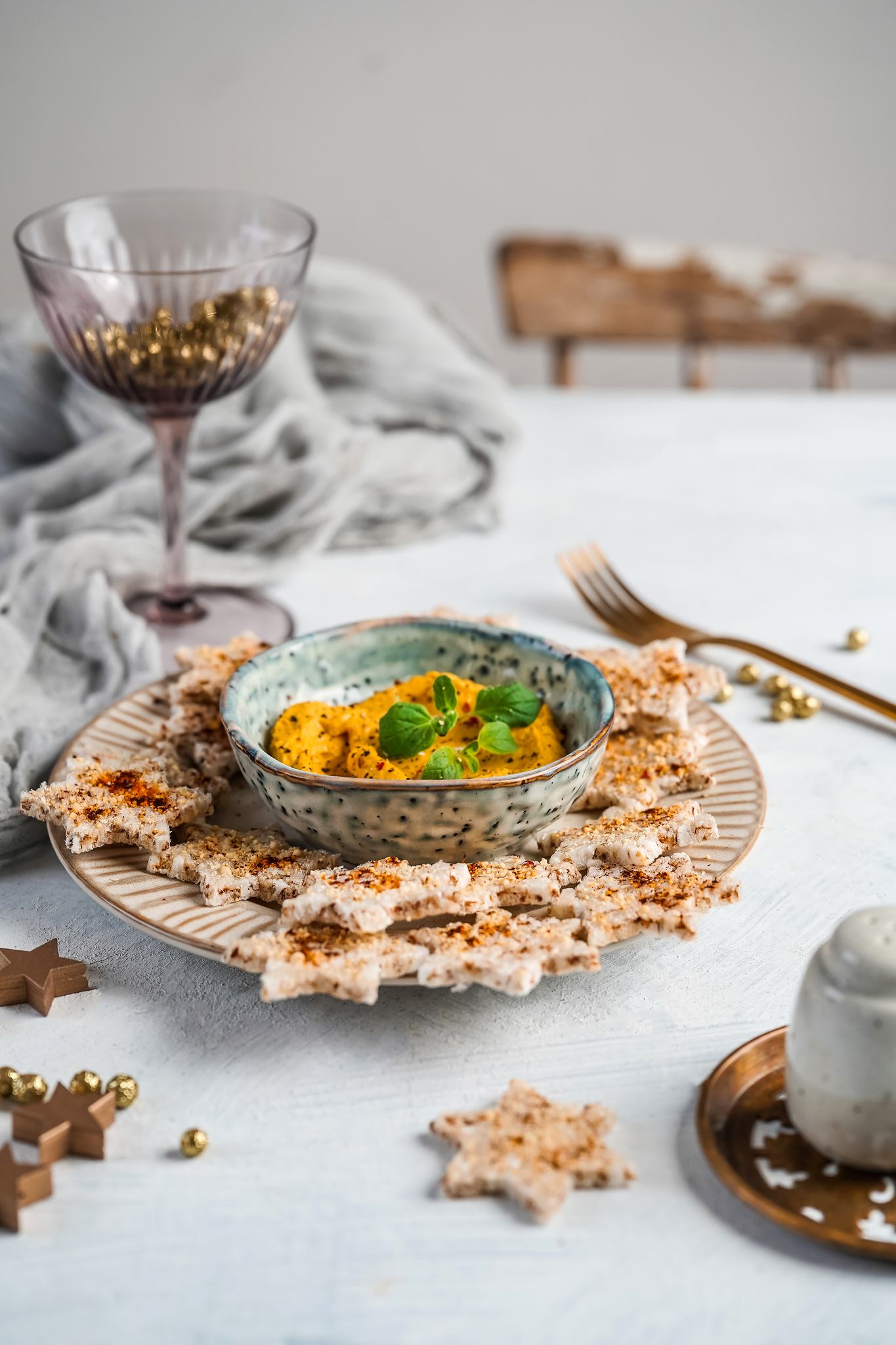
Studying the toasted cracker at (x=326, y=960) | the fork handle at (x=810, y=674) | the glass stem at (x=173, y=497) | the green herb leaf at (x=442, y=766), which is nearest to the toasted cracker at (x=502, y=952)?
the toasted cracker at (x=326, y=960)

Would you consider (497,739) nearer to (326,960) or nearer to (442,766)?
(442,766)

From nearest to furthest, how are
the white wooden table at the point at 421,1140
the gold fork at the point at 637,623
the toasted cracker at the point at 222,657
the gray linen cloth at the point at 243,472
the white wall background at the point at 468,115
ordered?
the white wooden table at the point at 421,1140, the toasted cracker at the point at 222,657, the gold fork at the point at 637,623, the gray linen cloth at the point at 243,472, the white wall background at the point at 468,115

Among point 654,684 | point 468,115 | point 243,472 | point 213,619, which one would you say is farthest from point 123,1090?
point 468,115

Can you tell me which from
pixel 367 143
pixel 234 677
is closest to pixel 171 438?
pixel 234 677

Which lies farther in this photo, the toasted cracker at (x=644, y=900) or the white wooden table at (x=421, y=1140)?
the toasted cracker at (x=644, y=900)

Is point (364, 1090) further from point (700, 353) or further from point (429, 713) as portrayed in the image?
point (700, 353)

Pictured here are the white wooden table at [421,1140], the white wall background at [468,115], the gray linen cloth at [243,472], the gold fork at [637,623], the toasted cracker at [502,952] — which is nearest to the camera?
the white wooden table at [421,1140]

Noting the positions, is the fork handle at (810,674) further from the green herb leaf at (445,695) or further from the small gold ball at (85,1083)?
the small gold ball at (85,1083)
